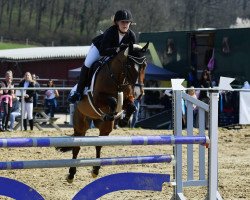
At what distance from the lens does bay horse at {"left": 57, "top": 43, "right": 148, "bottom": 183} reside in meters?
7.06

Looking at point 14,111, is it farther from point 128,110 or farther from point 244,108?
point 128,110

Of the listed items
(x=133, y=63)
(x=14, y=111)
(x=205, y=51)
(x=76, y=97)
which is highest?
(x=205, y=51)

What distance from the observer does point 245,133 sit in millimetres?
15352

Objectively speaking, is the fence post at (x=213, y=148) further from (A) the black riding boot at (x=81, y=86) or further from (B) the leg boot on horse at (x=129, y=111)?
(A) the black riding boot at (x=81, y=86)

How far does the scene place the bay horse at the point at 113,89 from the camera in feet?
23.2

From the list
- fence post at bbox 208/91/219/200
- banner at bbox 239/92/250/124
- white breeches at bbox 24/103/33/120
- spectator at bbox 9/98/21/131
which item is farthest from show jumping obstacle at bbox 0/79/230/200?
banner at bbox 239/92/250/124

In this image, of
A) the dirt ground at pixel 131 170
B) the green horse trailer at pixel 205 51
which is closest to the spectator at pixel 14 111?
the dirt ground at pixel 131 170

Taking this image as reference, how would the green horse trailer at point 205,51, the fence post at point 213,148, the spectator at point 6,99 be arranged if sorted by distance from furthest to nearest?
1. the green horse trailer at point 205,51
2. the spectator at point 6,99
3. the fence post at point 213,148

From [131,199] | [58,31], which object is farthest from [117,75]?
[58,31]

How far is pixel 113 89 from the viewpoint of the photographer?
738cm

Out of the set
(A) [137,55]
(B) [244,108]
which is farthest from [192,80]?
(A) [137,55]

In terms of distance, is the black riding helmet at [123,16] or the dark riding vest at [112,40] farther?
the dark riding vest at [112,40]

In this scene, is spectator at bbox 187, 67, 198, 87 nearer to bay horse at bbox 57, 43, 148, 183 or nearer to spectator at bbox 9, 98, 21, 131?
spectator at bbox 9, 98, 21, 131

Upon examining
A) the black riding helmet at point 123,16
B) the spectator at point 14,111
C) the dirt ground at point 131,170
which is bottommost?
the dirt ground at point 131,170
